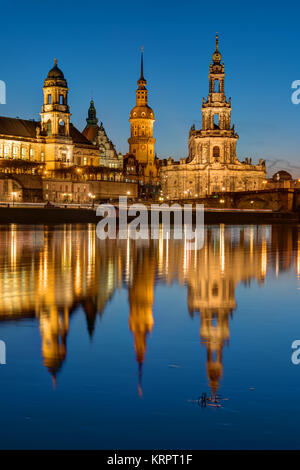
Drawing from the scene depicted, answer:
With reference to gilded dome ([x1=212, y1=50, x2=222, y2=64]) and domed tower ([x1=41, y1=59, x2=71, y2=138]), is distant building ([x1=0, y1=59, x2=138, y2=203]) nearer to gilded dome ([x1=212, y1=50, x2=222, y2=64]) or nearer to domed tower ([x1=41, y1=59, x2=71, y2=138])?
domed tower ([x1=41, y1=59, x2=71, y2=138])

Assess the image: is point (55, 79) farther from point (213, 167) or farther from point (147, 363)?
point (147, 363)

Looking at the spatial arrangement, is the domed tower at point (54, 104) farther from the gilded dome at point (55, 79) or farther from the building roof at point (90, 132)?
the building roof at point (90, 132)

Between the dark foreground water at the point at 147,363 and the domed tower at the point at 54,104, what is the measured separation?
12039 centimetres

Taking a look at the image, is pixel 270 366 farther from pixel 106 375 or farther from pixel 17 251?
pixel 17 251

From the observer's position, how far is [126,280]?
21.3 meters

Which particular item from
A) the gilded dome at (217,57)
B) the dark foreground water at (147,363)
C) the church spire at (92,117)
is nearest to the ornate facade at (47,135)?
the gilded dome at (217,57)

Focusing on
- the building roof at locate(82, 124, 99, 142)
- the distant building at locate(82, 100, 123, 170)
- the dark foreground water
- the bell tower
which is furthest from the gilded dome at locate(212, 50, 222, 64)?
the dark foreground water

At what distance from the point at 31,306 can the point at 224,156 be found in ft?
460

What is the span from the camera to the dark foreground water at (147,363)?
25.8ft

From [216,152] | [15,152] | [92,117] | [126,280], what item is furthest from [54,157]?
[126,280]

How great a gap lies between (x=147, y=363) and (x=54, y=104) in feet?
432

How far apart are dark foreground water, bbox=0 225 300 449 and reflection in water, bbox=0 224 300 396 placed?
0.23 ft
